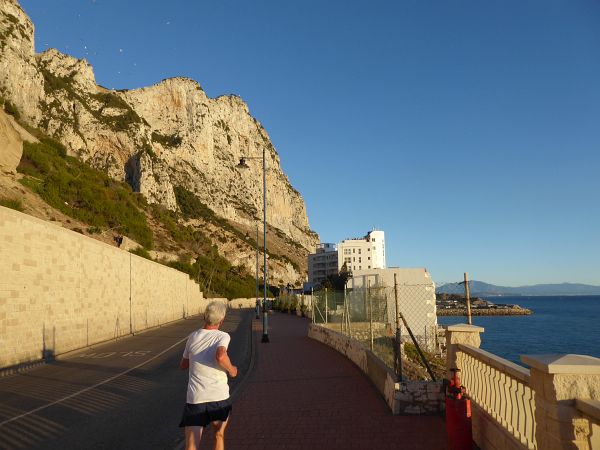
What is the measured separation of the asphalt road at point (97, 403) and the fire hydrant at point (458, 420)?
3.78 m

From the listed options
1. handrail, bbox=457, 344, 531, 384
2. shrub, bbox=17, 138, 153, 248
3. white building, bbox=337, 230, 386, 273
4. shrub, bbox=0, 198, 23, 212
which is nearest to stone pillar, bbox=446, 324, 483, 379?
handrail, bbox=457, 344, 531, 384

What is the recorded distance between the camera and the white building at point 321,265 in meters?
138

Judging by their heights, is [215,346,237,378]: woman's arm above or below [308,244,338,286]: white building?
below

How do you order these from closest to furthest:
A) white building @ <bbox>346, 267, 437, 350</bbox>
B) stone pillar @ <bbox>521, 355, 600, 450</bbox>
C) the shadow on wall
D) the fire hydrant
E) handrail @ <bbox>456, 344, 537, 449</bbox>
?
stone pillar @ <bbox>521, 355, 600, 450</bbox> → handrail @ <bbox>456, 344, 537, 449</bbox> → the fire hydrant → the shadow on wall → white building @ <bbox>346, 267, 437, 350</bbox>

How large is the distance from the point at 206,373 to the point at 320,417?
3.95 m

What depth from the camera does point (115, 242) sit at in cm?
4878

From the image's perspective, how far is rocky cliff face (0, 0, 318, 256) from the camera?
2559 inches

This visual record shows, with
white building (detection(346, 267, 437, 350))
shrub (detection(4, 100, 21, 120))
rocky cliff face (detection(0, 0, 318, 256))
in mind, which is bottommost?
white building (detection(346, 267, 437, 350))

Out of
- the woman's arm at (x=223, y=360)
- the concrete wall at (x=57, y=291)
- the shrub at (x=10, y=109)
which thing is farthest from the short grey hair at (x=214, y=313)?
the shrub at (x=10, y=109)

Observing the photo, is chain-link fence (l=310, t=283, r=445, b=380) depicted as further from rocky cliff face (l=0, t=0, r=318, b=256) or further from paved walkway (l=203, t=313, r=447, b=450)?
rocky cliff face (l=0, t=0, r=318, b=256)

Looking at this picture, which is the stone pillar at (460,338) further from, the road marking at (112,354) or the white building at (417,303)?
the white building at (417,303)

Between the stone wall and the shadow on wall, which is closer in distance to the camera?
the stone wall

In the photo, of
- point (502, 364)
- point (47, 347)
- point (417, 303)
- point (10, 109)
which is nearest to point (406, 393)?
point (502, 364)

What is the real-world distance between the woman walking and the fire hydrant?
111 inches
